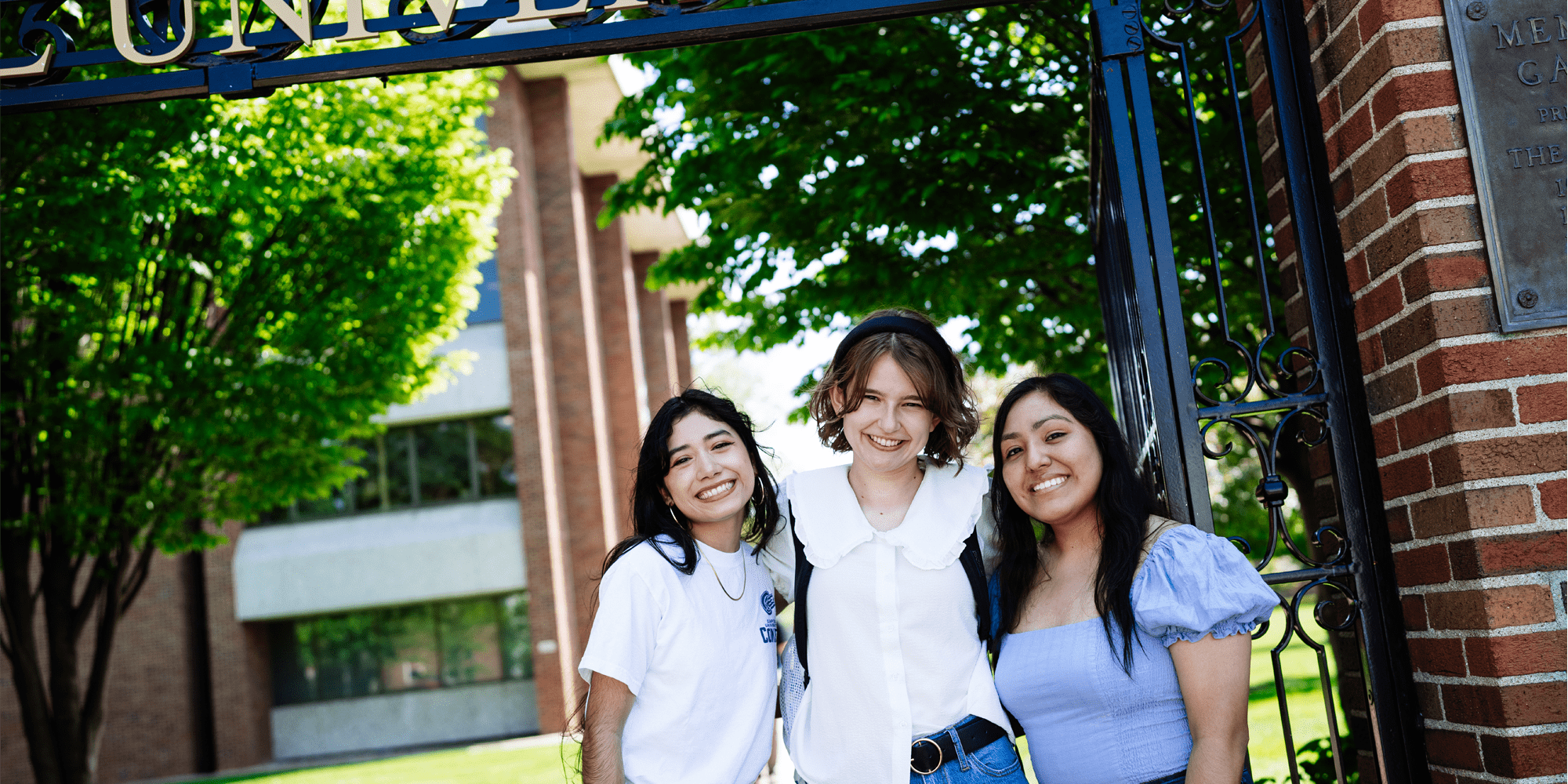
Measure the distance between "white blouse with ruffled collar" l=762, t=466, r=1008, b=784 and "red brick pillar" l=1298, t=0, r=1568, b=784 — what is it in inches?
36.6

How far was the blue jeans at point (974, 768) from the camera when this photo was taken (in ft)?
8.41

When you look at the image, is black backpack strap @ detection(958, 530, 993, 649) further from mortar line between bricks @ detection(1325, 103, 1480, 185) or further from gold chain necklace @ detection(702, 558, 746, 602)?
mortar line between bricks @ detection(1325, 103, 1480, 185)

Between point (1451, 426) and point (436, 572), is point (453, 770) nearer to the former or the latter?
point (436, 572)

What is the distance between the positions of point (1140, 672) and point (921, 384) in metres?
0.80

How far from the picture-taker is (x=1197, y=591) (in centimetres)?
234

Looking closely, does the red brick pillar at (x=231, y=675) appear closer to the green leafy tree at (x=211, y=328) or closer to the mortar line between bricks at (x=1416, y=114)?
the green leafy tree at (x=211, y=328)

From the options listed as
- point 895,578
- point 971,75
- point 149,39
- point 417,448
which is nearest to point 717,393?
point 895,578

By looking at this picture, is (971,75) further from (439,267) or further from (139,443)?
(139,443)

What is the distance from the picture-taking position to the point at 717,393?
10.7ft

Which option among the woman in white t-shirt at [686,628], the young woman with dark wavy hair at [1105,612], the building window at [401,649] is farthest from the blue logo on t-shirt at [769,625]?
the building window at [401,649]

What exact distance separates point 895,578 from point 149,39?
2.31 meters

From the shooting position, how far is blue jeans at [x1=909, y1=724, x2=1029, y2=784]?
2562 mm

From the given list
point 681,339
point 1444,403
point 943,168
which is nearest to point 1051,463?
point 1444,403

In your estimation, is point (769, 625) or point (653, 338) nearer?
point (769, 625)
